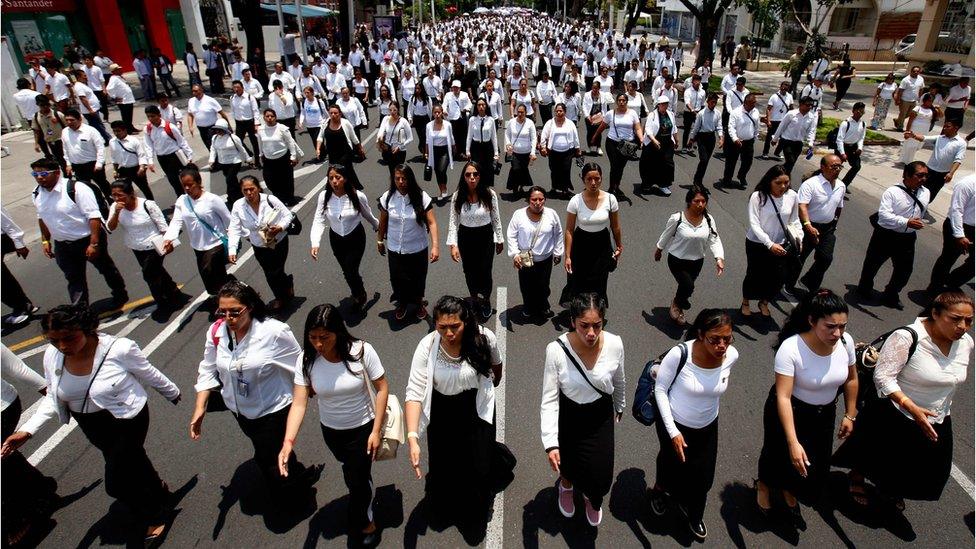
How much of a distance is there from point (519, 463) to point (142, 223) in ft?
16.4

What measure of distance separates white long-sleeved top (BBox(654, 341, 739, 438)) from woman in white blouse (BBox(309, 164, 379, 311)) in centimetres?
367

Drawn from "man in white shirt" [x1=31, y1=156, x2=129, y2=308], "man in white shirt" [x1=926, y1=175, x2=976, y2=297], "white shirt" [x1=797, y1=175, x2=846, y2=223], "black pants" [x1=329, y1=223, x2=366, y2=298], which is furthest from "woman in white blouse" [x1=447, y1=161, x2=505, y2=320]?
"man in white shirt" [x1=926, y1=175, x2=976, y2=297]

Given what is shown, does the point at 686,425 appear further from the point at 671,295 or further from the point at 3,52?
the point at 3,52

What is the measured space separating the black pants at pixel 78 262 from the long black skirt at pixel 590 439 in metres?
5.73

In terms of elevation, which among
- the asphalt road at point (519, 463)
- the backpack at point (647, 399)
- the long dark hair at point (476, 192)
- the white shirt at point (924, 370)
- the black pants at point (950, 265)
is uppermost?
the long dark hair at point (476, 192)

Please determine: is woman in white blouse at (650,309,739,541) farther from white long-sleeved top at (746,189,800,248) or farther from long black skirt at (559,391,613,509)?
white long-sleeved top at (746,189,800,248)

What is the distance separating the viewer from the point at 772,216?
5.70 m

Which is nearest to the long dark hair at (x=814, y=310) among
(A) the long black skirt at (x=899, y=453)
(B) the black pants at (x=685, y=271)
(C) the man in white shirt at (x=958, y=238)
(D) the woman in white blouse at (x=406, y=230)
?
(A) the long black skirt at (x=899, y=453)

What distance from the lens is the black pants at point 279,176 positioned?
9273 mm

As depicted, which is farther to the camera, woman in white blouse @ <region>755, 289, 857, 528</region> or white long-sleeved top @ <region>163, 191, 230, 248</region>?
white long-sleeved top @ <region>163, 191, 230, 248</region>

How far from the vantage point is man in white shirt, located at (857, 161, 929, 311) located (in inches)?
237

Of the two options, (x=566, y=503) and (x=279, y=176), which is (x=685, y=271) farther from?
(x=279, y=176)

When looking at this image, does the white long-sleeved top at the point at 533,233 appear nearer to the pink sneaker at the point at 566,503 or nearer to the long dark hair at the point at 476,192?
the long dark hair at the point at 476,192

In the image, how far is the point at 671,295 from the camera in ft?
22.3
